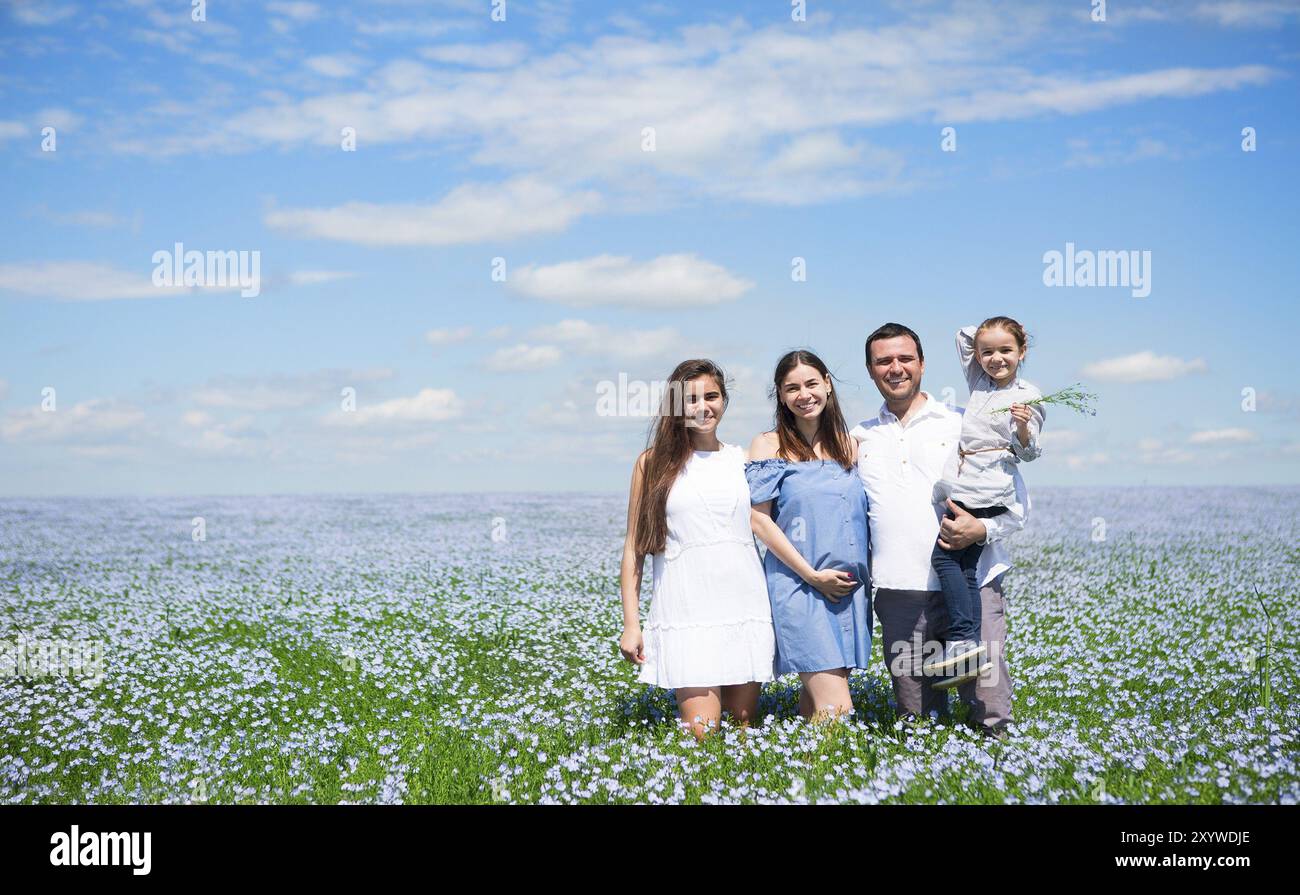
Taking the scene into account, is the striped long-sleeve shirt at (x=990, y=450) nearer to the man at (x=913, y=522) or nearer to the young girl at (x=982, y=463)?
the young girl at (x=982, y=463)

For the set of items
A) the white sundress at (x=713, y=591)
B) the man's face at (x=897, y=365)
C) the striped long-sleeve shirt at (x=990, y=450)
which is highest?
the man's face at (x=897, y=365)

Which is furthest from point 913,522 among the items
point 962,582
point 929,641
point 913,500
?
point 929,641

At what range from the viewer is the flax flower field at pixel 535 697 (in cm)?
614

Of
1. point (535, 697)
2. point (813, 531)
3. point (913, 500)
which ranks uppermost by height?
point (913, 500)

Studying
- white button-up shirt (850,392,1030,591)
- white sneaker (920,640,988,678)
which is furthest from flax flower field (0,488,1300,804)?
white button-up shirt (850,392,1030,591)

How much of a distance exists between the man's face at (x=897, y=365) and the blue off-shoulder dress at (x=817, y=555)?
64 cm

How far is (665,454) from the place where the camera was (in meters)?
6.76

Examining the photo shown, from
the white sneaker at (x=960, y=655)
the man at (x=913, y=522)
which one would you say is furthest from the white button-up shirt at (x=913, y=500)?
the white sneaker at (x=960, y=655)

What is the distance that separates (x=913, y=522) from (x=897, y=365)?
1034 millimetres

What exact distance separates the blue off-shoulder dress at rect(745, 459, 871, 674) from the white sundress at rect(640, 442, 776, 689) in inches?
5.2

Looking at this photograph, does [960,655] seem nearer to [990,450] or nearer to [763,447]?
[990,450]

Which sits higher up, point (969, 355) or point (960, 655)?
point (969, 355)

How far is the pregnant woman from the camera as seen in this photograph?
6.60 metres
